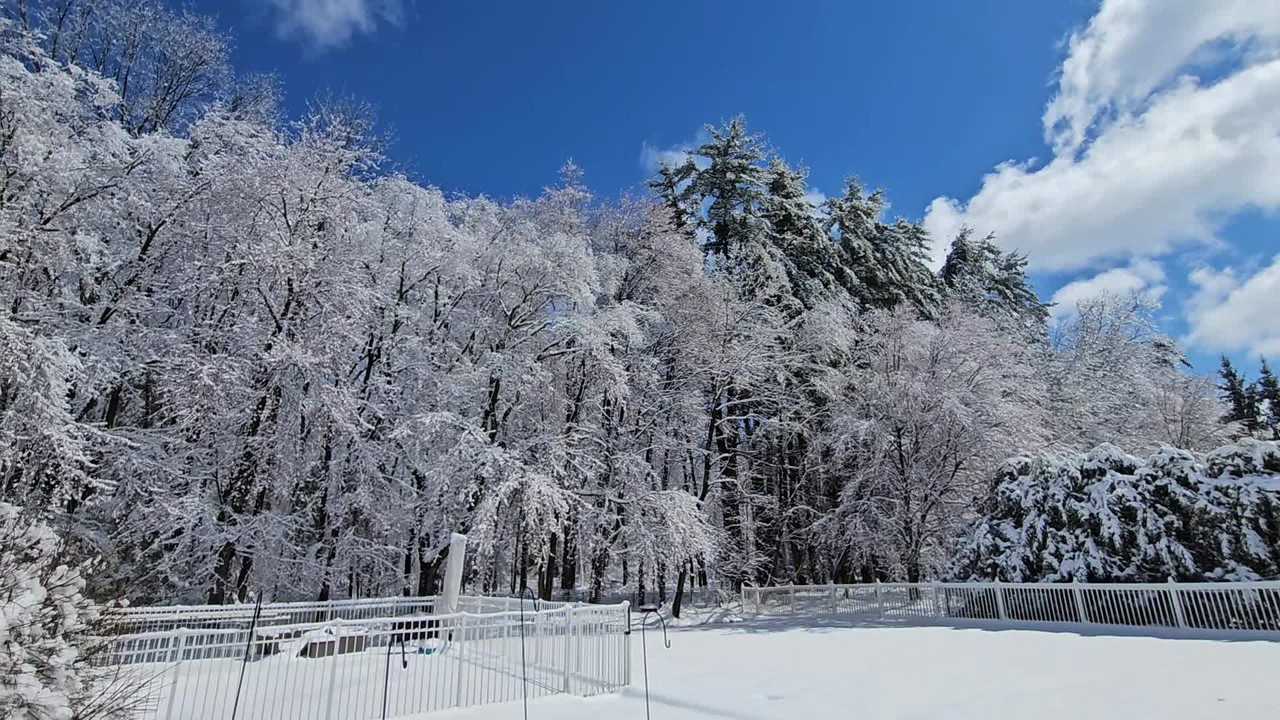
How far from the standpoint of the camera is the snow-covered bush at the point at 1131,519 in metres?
10.4

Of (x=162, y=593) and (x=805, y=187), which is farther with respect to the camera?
(x=805, y=187)

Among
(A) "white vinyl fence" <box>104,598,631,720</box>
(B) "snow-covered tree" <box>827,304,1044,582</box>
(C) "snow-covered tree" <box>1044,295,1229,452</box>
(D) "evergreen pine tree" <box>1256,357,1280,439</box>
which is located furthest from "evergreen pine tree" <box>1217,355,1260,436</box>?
(A) "white vinyl fence" <box>104,598,631,720</box>

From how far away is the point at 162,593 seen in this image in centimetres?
1190

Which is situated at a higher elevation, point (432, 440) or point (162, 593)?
point (432, 440)

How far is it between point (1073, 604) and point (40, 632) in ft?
45.5

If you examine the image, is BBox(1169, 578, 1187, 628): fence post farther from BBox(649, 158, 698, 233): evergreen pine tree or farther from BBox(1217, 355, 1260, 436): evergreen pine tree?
BBox(1217, 355, 1260, 436): evergreen pine tree

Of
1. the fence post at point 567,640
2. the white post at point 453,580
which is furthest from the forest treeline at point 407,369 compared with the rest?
the fence post at point 567,640

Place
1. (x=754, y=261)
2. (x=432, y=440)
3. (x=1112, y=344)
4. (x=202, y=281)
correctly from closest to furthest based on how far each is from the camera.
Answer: (x=202, y=281) < (x=432, y=440) < (x=754, y=261) < (x=1112, y=344)

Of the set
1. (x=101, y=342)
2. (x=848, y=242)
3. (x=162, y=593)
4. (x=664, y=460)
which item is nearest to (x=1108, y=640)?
(x=664, y=460)

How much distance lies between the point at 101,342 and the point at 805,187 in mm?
23630

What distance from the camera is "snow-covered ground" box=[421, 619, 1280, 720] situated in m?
5.78

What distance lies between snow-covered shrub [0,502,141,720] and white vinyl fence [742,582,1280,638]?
41.5 ft

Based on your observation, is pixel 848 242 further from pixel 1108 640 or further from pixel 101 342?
pixel 101 342

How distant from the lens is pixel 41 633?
3.13 meters
